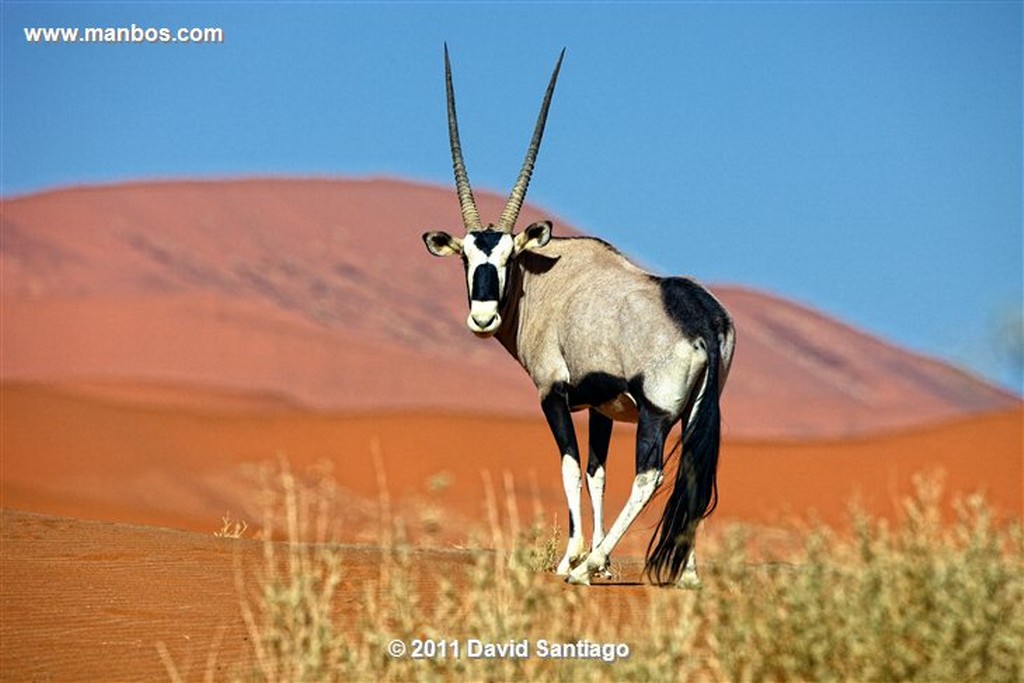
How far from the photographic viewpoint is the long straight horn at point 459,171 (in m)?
12.4

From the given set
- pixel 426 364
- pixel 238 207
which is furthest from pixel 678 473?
pixel 238 207

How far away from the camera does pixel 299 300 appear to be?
264 ft

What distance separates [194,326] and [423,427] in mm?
30767

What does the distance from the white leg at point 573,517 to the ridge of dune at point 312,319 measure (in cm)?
3889

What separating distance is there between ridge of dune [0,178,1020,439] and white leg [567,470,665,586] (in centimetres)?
3968

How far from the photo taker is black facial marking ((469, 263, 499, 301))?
11469 millimetres

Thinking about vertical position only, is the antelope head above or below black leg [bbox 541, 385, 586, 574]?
above

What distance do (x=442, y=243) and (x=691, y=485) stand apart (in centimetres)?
332

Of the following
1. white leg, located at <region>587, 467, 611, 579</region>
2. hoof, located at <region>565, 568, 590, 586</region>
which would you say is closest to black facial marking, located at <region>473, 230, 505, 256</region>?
white leg, located at <region>587, 467, 611, 579</region>

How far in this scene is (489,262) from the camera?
11.7 m

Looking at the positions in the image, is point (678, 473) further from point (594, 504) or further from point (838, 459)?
point (838, 459)

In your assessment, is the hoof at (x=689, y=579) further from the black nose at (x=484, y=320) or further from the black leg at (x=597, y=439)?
the black nose at (x=484, y=320)

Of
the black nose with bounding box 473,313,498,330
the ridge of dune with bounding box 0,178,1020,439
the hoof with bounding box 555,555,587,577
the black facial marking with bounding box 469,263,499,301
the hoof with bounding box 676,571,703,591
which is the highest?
the ridge of dune with bounding box 0,178,1020,439

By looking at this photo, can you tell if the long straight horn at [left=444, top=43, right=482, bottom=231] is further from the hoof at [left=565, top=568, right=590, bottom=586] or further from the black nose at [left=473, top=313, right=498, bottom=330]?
the hoof at [left=565, top=568, right=590, bottom=586]
